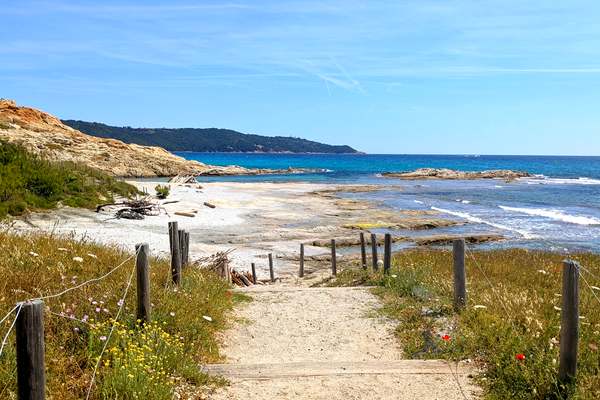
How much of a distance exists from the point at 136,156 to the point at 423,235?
198 ft

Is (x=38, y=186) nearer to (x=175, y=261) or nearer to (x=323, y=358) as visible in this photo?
(x=175, y=261)

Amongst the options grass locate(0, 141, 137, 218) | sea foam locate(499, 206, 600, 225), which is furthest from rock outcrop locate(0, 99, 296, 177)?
sea foam locate(499, 206, 600, 225)

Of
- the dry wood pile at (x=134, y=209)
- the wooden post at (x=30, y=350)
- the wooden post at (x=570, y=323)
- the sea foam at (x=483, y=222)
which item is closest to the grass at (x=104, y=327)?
the wooden post at (x=30, y=350)

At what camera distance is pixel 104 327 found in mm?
6645

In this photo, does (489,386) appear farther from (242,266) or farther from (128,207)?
(128,207)

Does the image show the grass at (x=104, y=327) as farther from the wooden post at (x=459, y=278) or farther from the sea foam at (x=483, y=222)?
the sea foam at (x=483, y=222)

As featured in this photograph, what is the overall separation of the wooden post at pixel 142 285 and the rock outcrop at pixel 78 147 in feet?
181

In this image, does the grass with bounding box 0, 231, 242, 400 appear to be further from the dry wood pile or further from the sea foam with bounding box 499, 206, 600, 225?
the sea foam with bounding box 499, 206, 600, 225

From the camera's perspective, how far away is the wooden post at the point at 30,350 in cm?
396

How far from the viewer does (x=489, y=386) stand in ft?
Answer: 22.2

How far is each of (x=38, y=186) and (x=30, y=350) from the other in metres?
27.0

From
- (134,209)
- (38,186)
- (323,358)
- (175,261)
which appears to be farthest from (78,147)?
(323,358)

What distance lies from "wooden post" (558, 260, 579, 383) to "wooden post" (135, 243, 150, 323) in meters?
5.12

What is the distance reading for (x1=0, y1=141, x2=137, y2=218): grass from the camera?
25547 mm
